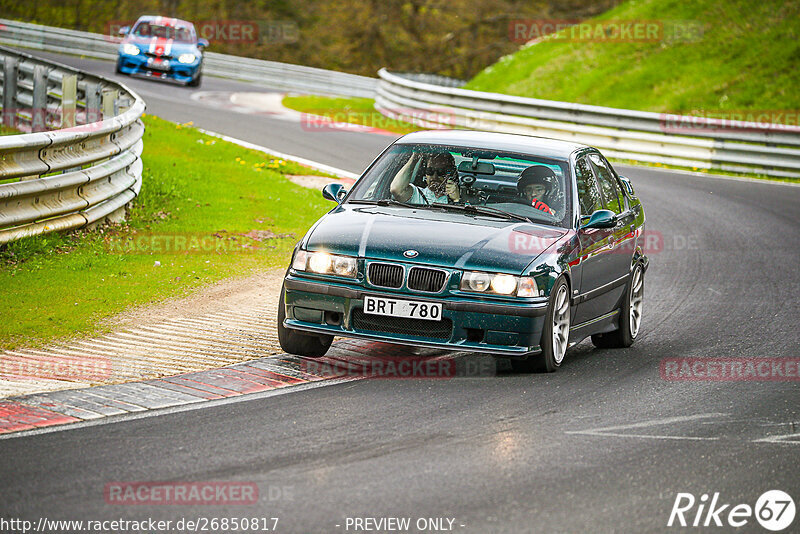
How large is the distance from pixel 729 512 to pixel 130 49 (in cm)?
2715

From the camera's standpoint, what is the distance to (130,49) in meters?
30.4

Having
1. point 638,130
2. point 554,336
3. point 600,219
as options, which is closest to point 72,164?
point 600,219

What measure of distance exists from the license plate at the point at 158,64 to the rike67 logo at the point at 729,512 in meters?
26.9

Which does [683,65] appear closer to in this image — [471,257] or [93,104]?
[93,104]

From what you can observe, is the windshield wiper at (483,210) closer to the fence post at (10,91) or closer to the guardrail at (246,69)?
the fence post at (10,91)

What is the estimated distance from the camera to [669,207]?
60.0 feet

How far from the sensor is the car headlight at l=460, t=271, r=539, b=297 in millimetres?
7750

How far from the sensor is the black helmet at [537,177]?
29.3ft

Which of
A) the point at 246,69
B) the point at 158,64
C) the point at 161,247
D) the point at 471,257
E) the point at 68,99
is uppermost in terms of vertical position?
the point at 471,257

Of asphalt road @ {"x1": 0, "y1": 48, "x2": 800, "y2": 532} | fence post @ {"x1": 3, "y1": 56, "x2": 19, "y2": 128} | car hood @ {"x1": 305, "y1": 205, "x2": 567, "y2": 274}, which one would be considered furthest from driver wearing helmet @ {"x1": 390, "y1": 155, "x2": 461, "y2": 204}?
fence post @ {"x1": 3, "y1": 56, "x2": 19, "y2": 128}

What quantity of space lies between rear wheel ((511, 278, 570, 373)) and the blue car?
2408 cm

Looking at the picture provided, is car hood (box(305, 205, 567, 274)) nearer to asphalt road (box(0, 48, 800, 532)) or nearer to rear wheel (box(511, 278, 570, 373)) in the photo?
rear wheel (box(511, 278, 570, 373))

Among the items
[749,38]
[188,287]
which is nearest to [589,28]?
[749,38]

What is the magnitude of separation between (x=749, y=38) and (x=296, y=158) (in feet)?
50.7
